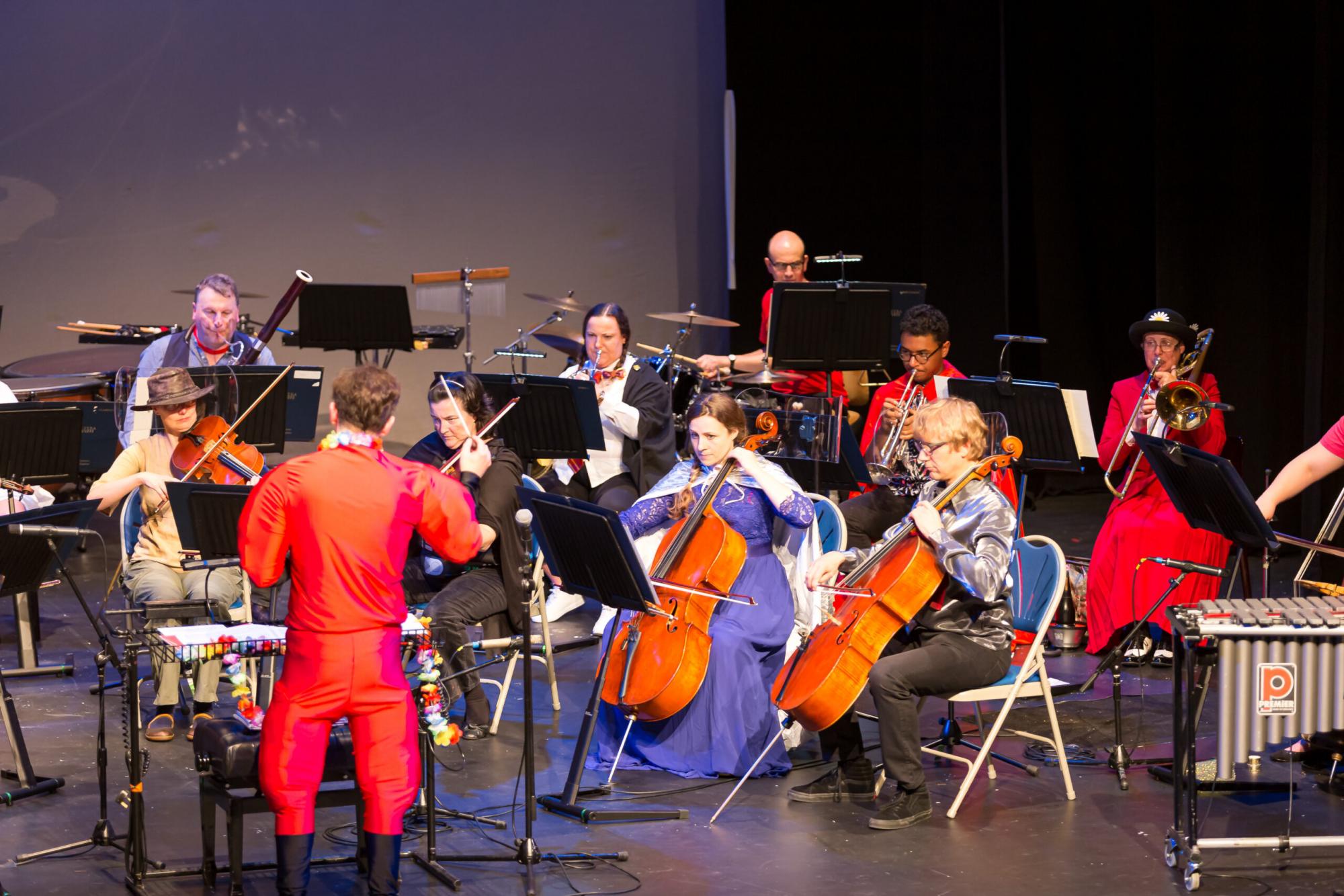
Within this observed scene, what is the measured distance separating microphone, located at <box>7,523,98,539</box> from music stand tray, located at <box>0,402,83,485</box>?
1.63 m

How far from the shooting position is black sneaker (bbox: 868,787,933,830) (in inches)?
173

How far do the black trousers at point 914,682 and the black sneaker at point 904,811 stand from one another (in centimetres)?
3

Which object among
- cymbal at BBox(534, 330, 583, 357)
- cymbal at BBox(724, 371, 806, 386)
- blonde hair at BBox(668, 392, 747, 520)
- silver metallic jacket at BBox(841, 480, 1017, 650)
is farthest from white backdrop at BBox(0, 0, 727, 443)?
silver metallic jacket at BBox(841, 480, 1017, 650)

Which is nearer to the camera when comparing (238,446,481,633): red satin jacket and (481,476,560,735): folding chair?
(238,446,481,633): red satin jacket

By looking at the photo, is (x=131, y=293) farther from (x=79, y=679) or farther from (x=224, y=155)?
(x=79, y=679)

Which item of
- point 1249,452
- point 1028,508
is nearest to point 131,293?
point 1028,508

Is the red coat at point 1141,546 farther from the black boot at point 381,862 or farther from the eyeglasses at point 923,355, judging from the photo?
the black boot at point 381,862

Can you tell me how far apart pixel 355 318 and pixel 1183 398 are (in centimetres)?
390

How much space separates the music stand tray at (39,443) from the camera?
584 cm

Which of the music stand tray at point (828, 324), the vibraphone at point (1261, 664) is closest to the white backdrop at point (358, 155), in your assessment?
the music stand tray at point (828, 324)

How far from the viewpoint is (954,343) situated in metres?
9.73

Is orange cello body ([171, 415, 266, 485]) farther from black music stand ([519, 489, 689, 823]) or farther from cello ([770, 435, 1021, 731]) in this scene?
cello ([770, 435, 1021, 731])

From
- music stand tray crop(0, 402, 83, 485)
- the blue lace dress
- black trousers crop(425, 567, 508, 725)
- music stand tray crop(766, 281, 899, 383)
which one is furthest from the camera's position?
music stand tray crop(766, 281, 899, 383)

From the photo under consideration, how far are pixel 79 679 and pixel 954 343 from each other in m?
5.73
